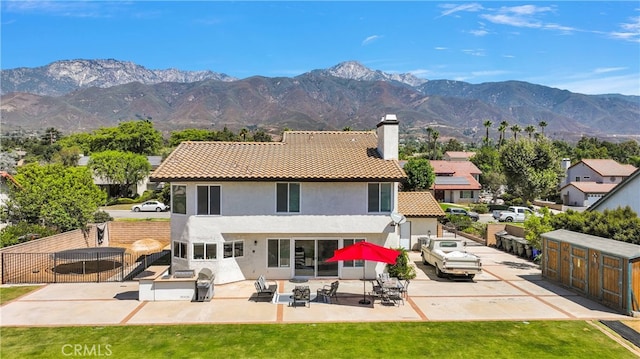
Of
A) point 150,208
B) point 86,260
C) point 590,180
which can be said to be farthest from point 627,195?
point 590,180

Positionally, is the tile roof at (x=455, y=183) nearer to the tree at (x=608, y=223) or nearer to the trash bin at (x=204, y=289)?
the tree at (x=608, y=223)

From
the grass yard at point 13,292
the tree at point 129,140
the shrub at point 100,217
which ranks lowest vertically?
the grass yard at point 13,292

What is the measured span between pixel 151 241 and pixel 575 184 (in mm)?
60206

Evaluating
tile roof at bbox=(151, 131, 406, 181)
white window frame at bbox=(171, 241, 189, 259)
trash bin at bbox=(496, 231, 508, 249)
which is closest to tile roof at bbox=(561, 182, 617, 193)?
trash bin at bbox=(496, 231, 508, 249)

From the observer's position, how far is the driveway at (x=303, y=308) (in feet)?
52.3

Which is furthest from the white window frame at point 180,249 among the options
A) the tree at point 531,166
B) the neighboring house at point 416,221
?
the tree at point 531,166

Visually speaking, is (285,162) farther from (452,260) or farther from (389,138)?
(452,260)

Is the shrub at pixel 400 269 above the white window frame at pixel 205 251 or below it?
below

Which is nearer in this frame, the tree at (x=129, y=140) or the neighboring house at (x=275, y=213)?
the neighboring house at (x=275, y=213)

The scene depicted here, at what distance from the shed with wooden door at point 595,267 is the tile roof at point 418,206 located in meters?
8.18

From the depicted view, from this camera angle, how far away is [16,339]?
45.0 feet

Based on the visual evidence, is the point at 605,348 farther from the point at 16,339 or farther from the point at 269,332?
the point at 16,339

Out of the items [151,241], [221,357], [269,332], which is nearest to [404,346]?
[269,332]

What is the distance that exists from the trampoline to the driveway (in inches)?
59.6
